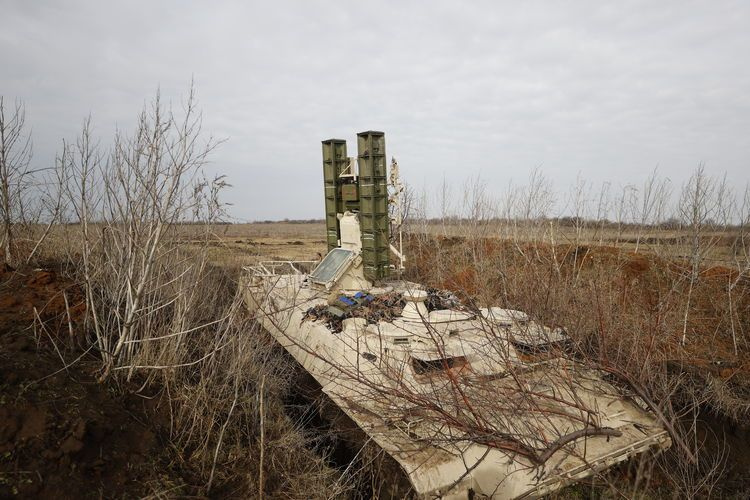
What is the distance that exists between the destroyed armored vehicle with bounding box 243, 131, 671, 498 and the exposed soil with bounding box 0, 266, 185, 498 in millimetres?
1536

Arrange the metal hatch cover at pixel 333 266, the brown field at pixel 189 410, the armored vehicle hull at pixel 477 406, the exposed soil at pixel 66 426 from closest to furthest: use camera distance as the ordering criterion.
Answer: the exposed soil at pixel 66 426, the brown field at pixel 189 410, the armored vehicle hull at pixel 477 406, the metal hatch cover at pixel 333 266

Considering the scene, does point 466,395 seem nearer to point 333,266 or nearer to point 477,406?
point 477,406

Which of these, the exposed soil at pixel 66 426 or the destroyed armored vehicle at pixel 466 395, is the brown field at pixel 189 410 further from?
the destroyed armored vehicle at pixel 466 395

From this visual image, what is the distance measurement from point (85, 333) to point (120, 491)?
2156mm

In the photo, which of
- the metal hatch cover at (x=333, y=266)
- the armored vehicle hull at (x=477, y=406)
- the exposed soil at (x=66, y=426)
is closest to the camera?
the exposed soil at (x=66, y=426)

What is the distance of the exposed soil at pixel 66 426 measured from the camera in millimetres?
3115

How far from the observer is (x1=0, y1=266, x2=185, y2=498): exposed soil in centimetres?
312

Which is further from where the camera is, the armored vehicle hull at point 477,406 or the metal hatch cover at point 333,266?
the metal hatch cover at point 333,266

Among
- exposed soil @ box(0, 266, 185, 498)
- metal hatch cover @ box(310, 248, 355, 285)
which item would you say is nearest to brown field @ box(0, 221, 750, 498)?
exposed soil @ box(0, 266, 185, 498)

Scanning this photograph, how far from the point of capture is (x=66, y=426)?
11.4 feet

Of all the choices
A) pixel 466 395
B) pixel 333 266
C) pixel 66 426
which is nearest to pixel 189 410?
pixel 66 426

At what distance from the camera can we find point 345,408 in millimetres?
4730

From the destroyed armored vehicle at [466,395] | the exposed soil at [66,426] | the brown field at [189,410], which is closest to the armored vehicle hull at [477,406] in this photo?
the destroyed armored vehicle at [466,395]

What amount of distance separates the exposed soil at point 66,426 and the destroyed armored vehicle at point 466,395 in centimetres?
154
